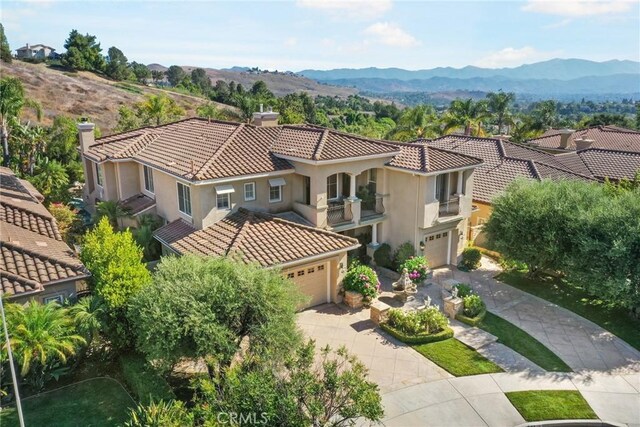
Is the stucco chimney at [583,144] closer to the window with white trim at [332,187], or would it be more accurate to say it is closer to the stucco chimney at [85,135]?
the window with white trim at [332,187]

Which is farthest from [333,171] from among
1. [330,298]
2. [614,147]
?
[614,147]

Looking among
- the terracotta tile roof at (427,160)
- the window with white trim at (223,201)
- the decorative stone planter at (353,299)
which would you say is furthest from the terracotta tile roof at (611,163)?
the window with white trim at (223,201)

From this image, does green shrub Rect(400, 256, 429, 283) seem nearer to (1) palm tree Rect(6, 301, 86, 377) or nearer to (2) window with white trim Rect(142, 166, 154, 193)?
(1) palm tree Rect(6, 301, 86, 377)

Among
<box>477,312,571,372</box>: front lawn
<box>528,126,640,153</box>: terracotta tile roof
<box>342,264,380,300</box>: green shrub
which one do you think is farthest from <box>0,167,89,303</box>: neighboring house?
<box>528,126,640,153</box>: terracotta tile roof

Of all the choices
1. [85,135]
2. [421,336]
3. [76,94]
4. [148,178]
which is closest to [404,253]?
[421,336]

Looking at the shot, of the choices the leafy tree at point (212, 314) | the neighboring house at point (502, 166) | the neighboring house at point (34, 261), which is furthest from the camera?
the neighboring house at point (502, 166)
